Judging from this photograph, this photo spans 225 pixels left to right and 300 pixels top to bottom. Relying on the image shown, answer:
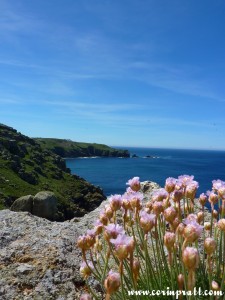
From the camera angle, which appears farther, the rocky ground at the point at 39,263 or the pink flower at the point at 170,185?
the pink flower at the point at 170,185

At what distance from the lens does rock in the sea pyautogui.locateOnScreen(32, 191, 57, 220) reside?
29734 mm

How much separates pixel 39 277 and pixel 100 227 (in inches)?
43.3

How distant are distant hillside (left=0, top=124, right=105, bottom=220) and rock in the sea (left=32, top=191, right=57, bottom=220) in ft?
74.5

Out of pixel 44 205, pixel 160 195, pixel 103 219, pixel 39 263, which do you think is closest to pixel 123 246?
pixel 103 219

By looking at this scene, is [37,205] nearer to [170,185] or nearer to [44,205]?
[44,205]

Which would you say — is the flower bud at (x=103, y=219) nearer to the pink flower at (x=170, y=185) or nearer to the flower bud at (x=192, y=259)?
the pink flower at (x=170, y=185)

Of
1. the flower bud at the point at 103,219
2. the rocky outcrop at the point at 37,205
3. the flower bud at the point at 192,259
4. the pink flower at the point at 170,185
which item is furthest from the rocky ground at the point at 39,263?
the rocky outcrop at the point at 37,205

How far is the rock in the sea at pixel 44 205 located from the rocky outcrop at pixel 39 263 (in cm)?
2448

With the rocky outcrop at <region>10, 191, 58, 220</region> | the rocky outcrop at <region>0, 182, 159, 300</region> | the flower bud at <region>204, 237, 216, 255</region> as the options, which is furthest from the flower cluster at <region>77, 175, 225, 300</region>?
the rocky outcrop at <region>10, 191, 58, 220</region>

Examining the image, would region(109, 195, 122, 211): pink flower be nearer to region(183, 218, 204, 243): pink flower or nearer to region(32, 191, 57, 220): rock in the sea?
region(183, 218, 204, 243): pink flower

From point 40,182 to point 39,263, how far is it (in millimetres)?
83369

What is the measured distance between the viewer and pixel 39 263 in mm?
4035

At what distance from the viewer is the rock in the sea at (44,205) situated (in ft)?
97.6

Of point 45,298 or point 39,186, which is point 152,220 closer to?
point 45,298
